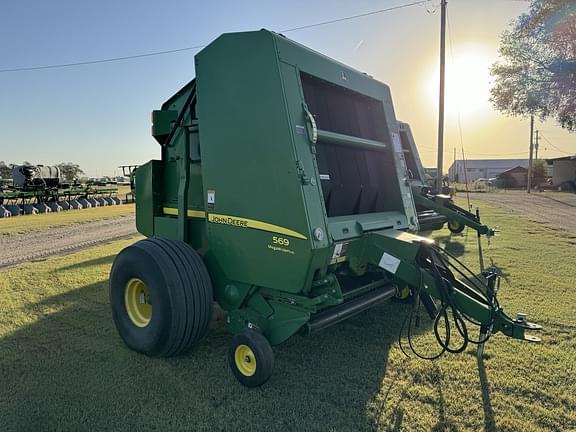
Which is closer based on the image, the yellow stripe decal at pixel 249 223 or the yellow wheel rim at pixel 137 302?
the yellow stripe decal at pixel 249 223

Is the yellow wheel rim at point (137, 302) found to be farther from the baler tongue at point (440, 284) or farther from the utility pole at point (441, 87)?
the utility pole at point (441, 87)

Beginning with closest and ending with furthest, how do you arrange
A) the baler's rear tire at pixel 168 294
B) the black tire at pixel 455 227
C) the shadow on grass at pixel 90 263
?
the baler's rear tire at pixel 168 294 < the shadow on grass at pixel 90 263 < the black tire at pixel 455 227

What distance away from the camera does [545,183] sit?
4756 cm

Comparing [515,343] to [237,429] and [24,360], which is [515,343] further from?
[24,360]

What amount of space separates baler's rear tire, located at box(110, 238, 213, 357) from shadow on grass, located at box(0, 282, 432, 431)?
0.20m

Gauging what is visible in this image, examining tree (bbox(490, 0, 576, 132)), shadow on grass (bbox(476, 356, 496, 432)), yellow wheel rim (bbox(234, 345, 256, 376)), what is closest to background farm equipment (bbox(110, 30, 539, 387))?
yellow wheel rim (bbox(234, 345, 256, 376))

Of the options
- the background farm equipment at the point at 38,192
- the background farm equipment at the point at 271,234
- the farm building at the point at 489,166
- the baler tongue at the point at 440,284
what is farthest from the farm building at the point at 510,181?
the baler tongue at the point at 440,284

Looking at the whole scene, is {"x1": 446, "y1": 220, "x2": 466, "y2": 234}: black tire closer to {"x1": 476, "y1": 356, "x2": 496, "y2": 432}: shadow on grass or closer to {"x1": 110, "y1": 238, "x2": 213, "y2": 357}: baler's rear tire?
{"x1": 476, "y1": 356, "x2": 496, "y2": 432}: shadow on grass

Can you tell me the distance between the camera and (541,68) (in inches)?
818

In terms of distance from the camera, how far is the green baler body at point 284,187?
9.62ft

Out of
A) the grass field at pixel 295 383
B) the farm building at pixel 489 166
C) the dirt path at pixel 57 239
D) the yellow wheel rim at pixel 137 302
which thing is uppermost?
the farm building at pixel 489 166

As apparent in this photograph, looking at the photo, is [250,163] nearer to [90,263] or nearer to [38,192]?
[90,263]

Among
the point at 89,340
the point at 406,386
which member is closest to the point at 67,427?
the point at 89,340

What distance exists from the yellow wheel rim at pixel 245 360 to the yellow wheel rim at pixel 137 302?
1.02 metres
